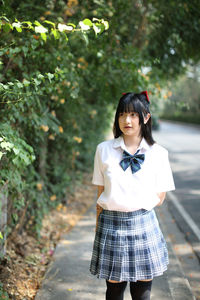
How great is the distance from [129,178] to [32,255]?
2.16 metres

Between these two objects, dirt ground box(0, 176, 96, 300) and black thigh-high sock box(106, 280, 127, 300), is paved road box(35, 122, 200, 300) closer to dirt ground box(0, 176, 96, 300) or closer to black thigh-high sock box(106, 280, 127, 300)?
dirt ground box(0, 176, 96, 300)

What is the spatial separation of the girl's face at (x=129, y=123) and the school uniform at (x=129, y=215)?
9 cm

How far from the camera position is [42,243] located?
13.7 feet

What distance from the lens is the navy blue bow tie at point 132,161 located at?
2.09 m

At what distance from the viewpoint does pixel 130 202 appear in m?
2.06

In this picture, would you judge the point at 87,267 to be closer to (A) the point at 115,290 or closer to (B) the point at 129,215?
(A) the point at 115,290

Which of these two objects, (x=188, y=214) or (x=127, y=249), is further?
(x=188, y=214)

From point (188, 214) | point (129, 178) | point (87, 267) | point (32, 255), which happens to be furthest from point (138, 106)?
point (188, 214)

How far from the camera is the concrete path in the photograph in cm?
294

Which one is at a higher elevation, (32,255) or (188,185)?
(32,255)

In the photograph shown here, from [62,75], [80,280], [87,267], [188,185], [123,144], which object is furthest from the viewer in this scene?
[188,185]

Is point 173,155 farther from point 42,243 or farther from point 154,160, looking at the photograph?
point 154,160

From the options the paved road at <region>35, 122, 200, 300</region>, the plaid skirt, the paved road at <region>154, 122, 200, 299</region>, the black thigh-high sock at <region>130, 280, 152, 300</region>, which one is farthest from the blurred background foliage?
the paved road at <region>154, 122, 200, 299</region>

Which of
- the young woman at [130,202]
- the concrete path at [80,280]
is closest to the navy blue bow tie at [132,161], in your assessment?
the young woman at [130,202]
